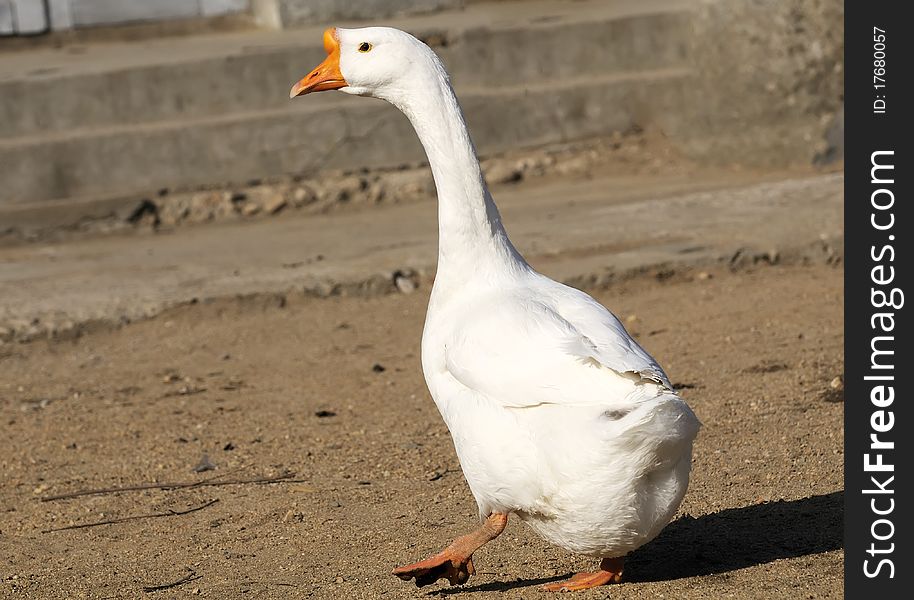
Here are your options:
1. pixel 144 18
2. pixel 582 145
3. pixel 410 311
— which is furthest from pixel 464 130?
pixel 144 18

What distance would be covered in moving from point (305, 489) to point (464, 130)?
5.76 ft

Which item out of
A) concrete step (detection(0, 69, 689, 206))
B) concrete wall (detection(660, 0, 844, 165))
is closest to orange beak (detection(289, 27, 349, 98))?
concrete step (detection(0, 69, 689, 206))

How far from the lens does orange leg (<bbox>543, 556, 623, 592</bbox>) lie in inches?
148

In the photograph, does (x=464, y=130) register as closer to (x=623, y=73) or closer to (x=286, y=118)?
(x=286, y=118)

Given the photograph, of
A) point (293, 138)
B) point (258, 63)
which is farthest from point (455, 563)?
point (258, 63)

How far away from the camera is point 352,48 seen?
4195 millimetres

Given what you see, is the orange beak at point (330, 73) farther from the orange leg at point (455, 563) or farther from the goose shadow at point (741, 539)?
the goose shadow at point (741, 539)

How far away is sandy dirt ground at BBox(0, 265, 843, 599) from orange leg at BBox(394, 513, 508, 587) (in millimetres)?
148

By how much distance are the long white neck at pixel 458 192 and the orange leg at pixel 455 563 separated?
0.84m

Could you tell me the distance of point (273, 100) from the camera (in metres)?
10.1

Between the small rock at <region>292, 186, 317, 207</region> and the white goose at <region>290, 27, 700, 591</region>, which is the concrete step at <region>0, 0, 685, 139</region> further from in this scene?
the white goose at <region>290, 27, 700, 591</region>

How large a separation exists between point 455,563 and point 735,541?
1026mm

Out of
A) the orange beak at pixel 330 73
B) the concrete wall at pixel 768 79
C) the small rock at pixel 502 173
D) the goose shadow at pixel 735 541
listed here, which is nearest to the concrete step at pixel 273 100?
the small rock at pixel 502 173

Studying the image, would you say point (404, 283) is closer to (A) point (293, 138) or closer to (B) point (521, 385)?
(A) point (293, 138)
